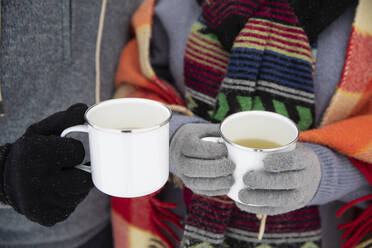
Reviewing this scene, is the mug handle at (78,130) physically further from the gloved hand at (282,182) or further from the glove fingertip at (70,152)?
the gloved hand at (282,182)

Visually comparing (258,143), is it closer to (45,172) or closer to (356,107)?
(356,107)

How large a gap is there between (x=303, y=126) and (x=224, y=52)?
0.25 metres

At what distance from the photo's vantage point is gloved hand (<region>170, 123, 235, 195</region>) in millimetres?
646

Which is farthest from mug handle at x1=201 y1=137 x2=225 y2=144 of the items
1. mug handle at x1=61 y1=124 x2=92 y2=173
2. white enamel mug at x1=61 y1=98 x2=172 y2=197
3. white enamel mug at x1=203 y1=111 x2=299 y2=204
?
mug handle at x1=61 y1=124 x2=92 y2=173

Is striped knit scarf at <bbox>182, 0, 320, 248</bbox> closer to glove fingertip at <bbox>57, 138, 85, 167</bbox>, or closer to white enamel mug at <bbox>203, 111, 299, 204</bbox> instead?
white enamel mug at <bbox>203, 111, 299, 204</bbox>

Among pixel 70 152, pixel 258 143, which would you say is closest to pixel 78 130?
pixel 70 152

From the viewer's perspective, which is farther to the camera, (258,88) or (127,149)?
(258,88)

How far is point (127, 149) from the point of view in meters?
0.56

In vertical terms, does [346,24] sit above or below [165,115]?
above

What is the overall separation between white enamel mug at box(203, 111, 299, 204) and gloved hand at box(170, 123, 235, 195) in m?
0.02

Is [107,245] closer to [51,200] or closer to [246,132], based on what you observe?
[51,200]

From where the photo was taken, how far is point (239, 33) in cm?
85

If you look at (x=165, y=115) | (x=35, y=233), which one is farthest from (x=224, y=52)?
(x=35, y=233)

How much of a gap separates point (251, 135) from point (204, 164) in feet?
0.41
